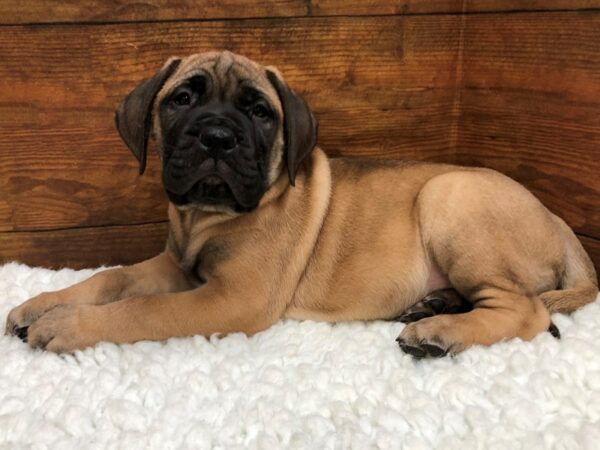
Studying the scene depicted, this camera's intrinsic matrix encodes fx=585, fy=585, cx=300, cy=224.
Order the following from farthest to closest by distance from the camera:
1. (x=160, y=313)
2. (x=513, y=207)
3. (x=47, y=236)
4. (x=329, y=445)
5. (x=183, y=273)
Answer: (x=47, y=236), (x=183, y=273), (x=513, y=207), (x=160, y=313), (x=329, y=445)

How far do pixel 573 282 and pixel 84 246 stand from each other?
7.31 feet

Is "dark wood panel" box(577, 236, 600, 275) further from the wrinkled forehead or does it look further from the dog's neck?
the wrinkled forehead

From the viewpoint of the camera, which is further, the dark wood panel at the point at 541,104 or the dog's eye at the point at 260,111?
the dark wood panel at the point at 541,104

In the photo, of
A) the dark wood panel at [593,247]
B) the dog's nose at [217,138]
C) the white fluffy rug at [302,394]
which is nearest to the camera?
the white fluffy rug at [302,394]

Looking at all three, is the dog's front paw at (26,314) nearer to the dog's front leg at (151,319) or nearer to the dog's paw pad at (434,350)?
the dog's front leg at (151,319)

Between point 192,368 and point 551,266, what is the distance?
1.42m

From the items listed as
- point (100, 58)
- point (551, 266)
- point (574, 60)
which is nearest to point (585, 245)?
point (551, 266)

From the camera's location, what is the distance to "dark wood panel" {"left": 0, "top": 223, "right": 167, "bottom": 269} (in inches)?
110

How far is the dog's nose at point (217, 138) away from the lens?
194cm

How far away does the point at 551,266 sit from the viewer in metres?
2.29

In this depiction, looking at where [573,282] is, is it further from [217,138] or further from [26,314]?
[26,314]

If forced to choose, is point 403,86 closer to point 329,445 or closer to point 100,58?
point 100,58

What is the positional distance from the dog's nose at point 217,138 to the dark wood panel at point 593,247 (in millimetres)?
1677

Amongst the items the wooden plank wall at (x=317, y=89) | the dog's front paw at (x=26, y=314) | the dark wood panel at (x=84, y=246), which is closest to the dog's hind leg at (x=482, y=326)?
the wooden plank wall at (x=317, y=89)
